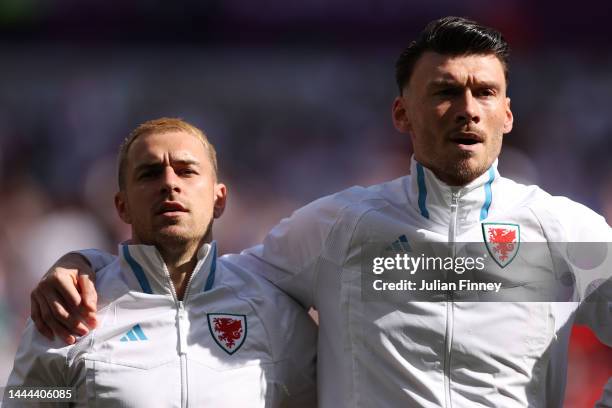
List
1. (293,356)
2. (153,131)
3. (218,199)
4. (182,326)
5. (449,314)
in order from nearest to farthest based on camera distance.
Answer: (449,314), (182,326), (293,356), (153,131), (218,199)

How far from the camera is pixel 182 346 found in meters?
2.84

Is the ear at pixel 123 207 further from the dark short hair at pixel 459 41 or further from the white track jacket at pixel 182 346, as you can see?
the dark short hair at pixel 459 41

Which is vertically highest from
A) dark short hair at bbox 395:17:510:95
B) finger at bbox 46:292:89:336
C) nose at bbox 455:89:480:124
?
dark short hair at bbox 395:17:510:95

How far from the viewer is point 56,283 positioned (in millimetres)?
2881

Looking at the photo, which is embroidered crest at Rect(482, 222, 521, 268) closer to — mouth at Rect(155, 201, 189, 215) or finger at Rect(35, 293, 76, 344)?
mouth at Rect(155, 201, 189, 215)

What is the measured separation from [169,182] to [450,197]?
0.89m

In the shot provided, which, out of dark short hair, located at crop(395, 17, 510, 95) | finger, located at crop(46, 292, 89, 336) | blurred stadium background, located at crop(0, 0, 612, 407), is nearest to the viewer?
finger, located at crop(46, 292, 89, 336)

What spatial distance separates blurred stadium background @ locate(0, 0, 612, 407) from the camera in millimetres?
7781

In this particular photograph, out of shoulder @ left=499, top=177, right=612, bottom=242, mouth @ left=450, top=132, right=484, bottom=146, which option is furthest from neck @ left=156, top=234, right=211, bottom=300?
shoulder @ left=499, top=177, right=612, bottom=242

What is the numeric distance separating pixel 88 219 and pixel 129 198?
4513 mm

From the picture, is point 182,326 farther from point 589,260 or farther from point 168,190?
point 589,260

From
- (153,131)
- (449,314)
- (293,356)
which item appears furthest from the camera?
(153,131)

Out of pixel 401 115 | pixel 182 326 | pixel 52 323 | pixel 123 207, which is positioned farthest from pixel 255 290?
pixel 401 115

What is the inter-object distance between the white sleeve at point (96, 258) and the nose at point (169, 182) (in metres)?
0.35
